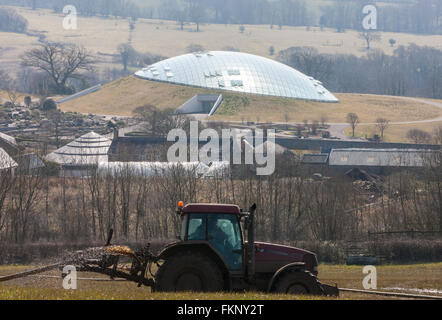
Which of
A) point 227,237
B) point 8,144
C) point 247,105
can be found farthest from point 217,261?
point 247,105

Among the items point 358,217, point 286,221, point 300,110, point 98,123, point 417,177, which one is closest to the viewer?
point 286,221

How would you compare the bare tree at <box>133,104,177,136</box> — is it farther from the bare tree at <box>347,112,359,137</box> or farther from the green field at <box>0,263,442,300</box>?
the green field at <box>0,263,442,300</box>

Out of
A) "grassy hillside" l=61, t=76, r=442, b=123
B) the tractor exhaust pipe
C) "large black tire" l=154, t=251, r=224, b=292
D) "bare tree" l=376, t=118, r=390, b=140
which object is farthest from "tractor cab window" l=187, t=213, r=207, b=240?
"grassy hillside" l=61, t=76, r=442, b=123

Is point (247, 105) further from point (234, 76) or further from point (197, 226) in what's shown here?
point (197, 226)

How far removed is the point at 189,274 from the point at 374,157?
50.2m

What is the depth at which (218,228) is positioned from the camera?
12688 mm

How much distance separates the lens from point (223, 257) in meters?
12.7

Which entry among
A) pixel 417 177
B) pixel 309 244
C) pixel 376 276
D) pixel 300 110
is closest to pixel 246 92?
pixel 300 110

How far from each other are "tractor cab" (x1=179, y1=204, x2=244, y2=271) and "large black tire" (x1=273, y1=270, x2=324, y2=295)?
852 millimetres

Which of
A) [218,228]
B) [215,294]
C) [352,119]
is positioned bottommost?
[215,294]

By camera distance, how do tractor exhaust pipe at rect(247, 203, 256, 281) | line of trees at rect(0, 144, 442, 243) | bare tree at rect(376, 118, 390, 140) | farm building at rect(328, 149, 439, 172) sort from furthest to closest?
bare tree at rect(376, 118, 390, 140), farm building at rect(328, 149, 439, 172), line of trees at rect(0, 144, 442, 243), tractor exhaust pipe at rect(247, 203, 256, 281)

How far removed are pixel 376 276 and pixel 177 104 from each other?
244 ft

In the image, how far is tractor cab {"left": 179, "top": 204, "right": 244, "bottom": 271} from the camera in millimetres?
12648
